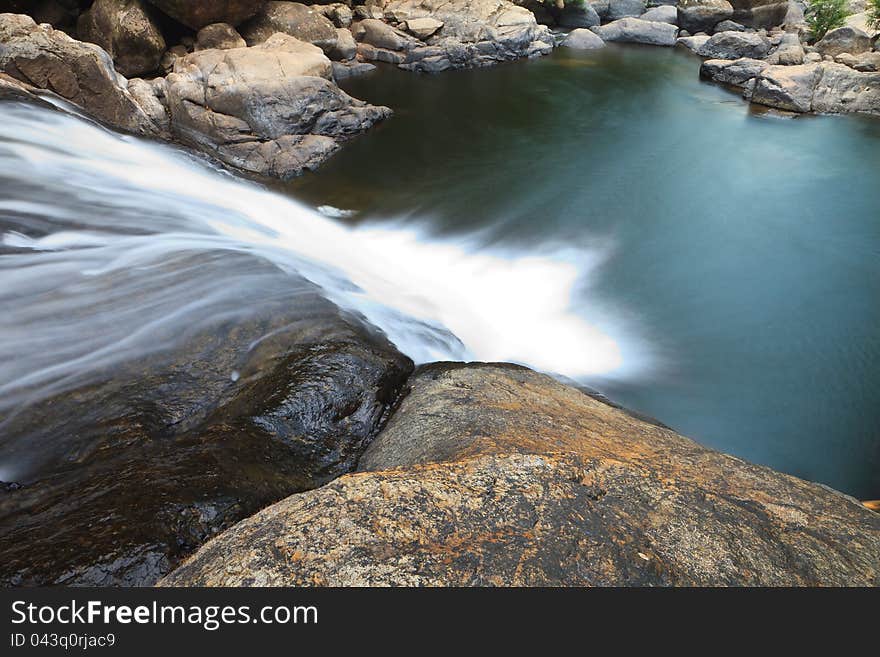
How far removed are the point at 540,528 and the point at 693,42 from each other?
2582 cm

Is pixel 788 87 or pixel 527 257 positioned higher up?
pixel 788 87

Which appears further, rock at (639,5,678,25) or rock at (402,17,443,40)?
rock at (639,5,678,25)

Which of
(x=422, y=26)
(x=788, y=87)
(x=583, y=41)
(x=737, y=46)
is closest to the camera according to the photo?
(x=788, y=87)

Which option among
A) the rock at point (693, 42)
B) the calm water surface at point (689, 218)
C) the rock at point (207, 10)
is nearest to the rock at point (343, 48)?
the calm water surface at point (689, 218)

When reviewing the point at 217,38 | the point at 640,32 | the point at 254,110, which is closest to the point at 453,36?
the point at 217,38

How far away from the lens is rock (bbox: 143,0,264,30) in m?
13.4

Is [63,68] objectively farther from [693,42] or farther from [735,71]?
[693,42]

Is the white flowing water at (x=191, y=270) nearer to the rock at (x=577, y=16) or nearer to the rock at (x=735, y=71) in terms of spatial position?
the rock at (x=735, y=71)

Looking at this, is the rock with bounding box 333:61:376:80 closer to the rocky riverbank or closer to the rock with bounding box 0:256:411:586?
the rocky riverbank

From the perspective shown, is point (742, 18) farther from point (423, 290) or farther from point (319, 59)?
point (423, 290)

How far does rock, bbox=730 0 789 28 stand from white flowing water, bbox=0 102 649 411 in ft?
73.1

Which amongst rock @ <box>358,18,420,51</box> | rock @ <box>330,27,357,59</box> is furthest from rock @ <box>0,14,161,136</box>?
rock @ <box>358,18,420,51</box>

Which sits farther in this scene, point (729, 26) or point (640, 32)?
point (729, 26)

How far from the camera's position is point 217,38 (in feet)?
46.5
